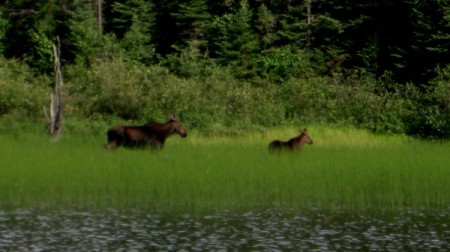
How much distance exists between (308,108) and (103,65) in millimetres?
7473

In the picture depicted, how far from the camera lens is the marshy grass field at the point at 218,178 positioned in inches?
852

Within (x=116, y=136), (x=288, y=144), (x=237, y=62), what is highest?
(x=237, y=62)

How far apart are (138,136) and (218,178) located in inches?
215

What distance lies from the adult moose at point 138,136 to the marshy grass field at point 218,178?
1.23ft

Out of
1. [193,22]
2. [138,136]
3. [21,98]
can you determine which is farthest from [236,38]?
[138,136]

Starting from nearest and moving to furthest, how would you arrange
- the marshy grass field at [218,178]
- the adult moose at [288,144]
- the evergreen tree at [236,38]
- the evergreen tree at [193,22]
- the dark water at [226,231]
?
the dark water at [226,231] → the marshy grass field at [218,178] → the adult moose at [288,144] → the evergreen tree at [236,38] → the evergreen tree at [193,22]

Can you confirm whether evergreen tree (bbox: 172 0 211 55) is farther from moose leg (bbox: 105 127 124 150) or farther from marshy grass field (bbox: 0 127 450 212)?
marshy grass field (bbox: 0 127 450 212)

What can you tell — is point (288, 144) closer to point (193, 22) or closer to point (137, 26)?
point (193, 22)

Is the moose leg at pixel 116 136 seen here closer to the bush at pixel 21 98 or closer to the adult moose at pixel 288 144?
the adult moose at pixel 288 144

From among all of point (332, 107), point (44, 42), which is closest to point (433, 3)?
point (332, 107)

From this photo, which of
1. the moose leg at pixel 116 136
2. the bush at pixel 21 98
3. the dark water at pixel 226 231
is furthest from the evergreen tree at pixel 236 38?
the dark water at pixel 226 231

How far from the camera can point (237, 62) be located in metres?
45.8

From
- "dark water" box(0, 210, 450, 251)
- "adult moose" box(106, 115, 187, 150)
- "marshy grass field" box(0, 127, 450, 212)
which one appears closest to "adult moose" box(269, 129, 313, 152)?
"marshy grass field" box(0, 127, 450, 212)

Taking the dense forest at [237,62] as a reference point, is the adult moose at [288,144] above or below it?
below
